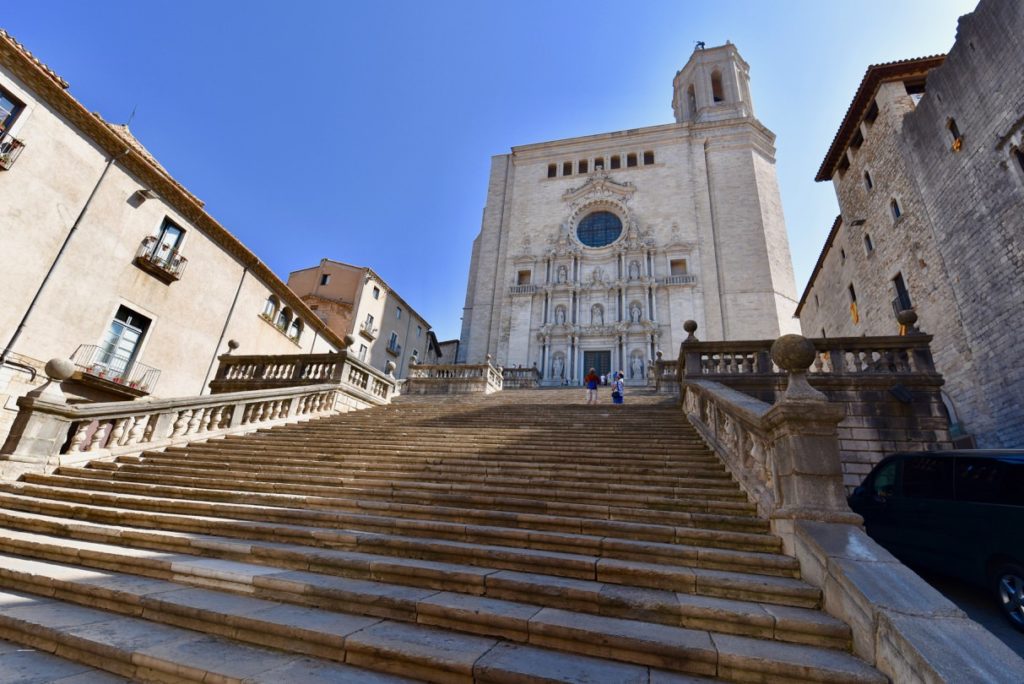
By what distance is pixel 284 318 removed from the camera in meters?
21.6

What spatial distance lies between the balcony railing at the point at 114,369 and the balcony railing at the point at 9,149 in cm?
516

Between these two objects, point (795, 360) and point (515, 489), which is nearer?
point (795, 360)

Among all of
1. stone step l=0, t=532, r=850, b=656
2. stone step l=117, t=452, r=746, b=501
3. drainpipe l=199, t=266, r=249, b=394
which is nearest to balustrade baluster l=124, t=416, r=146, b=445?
stone step l=117, t=452, r=746, b=501

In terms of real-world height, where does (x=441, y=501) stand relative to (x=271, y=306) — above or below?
below

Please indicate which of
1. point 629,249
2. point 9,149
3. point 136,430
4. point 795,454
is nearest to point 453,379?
point 136,430

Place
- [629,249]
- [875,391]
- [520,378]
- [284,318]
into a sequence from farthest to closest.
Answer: [629,249]
[520,378]
[284,318]
[875,391]

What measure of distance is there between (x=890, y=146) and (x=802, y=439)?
1767 centimetres

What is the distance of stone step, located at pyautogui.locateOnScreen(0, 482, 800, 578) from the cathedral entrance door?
22.2 meters

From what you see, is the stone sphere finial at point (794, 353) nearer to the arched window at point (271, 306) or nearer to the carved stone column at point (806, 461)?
the carved stone column at point (806, 461)

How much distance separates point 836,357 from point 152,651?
459 inches

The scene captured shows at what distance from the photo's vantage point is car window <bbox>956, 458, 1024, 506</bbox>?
4301 millimetres

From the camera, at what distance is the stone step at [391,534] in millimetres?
3781

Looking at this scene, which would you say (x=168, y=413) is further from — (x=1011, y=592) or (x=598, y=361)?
(x=598, y=361)

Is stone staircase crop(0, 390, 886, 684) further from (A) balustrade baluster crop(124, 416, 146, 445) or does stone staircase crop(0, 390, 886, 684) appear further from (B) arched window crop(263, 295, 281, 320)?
(B) arched window crop(263, 295, 281, 320)
